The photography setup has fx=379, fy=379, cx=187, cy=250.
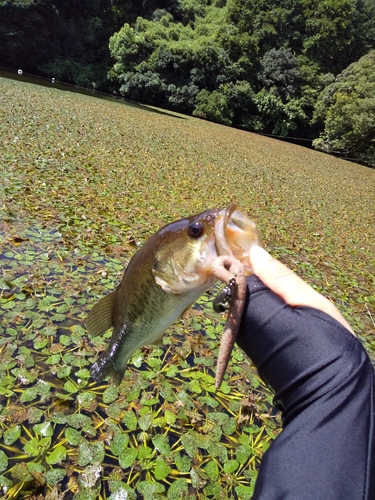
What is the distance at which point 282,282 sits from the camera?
1103mm

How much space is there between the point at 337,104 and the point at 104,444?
27.2 meters

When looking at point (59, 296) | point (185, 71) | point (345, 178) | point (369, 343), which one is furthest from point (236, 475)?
point (185, 71)

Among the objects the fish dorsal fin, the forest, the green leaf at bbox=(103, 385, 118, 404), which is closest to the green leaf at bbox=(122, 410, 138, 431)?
the green leaf at bbox=(103, 385, 118, 404)

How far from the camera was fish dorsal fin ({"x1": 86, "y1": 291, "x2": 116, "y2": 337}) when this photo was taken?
1584 millimetres

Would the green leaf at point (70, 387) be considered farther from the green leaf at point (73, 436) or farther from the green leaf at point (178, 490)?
the green leaf at point (178, 490)

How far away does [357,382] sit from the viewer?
34.4 inches

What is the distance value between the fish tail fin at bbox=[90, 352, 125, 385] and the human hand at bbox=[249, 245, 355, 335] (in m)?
0.86

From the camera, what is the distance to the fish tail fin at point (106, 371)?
1.64m

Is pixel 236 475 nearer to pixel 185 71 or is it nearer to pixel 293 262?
pixel 293 262

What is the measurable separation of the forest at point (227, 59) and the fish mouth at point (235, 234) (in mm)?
26377

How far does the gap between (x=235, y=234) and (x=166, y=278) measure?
28 cm

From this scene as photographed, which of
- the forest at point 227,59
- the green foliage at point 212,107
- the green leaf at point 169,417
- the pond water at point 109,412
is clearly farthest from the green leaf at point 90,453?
the green foliage at point 212,107

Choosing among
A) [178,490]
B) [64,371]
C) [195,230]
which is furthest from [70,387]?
[195,230]

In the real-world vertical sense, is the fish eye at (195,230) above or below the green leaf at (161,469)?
above
